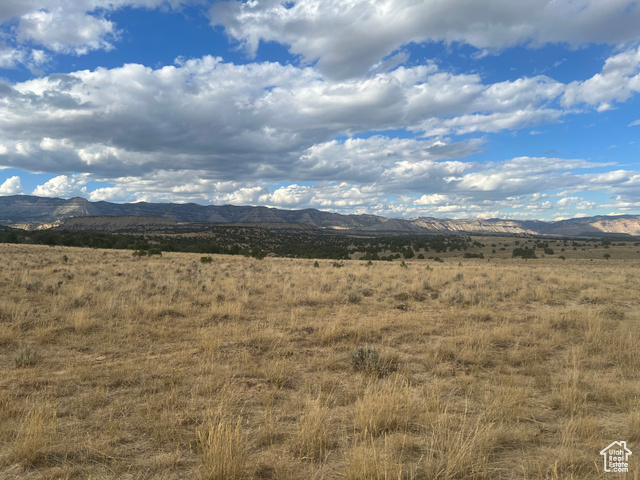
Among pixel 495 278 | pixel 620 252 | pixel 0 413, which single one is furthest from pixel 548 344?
pixel 620 252

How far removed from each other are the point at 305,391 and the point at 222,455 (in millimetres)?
2097

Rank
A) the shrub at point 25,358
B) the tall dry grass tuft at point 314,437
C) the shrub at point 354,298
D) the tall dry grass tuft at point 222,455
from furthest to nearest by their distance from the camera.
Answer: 1. the shrub at point 354,298
2. the shrub at point 25,358
3. the tall dry grass tuft at point 314,437
4. the tall dry grass tuft at point 222,455

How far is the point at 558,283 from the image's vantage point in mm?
18797

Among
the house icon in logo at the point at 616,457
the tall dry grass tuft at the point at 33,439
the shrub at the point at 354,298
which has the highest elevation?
the tall dry grass tuft at the point at 33,439

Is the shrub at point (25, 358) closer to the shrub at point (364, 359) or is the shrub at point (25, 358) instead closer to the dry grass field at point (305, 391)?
the dry grass field at point (305, 391)

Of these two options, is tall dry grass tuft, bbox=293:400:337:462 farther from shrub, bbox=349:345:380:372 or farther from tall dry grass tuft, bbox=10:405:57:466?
tall dry grass tuft, bbox=10:405:57:466

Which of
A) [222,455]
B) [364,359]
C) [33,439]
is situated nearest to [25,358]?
[33,439]

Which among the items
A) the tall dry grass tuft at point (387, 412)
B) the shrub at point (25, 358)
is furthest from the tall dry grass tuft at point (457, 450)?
the shrub at point (25, 358)

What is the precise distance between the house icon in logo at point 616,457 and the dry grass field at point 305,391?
0.08 m

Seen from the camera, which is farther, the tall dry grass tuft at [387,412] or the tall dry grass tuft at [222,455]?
the tall dry grass tuft at [387,412]

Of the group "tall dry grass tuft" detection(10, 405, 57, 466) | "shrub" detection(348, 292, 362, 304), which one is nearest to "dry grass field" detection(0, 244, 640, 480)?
"tall dry grass tuft" detection(10, 405, 57, 466)

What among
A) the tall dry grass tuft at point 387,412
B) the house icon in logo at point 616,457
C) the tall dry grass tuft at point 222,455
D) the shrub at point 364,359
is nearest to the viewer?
the tall dry grass tuft at point 222,455

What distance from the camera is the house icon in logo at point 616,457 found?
3.41 m

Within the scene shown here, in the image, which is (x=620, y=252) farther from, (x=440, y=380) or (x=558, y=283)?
(x=440, y=380)
